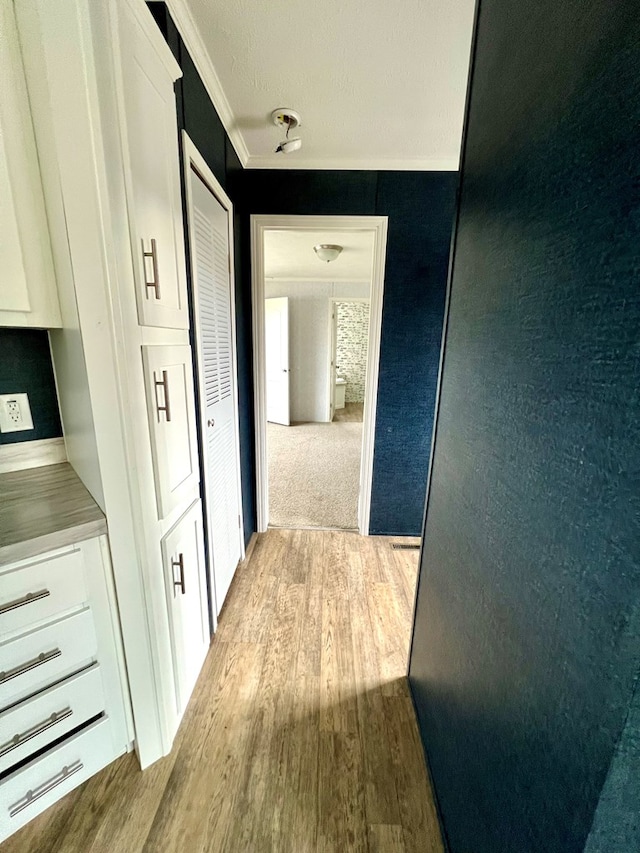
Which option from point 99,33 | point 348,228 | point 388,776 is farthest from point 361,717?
point 348,228

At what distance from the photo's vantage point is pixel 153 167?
95 centimetres

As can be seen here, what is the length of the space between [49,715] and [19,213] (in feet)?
4.57

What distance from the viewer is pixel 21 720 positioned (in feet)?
2.96

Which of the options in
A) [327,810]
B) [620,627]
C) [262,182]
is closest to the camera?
[620,627]

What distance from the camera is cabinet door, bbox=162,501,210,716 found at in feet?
3.74

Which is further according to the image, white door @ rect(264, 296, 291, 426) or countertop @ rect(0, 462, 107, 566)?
white door @ rect(264, 296, 291, 426)

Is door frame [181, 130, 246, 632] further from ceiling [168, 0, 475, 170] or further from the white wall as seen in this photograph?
the white wall

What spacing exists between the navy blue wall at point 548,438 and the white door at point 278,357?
14.6ft

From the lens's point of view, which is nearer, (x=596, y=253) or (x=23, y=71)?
(x=596, y=253)

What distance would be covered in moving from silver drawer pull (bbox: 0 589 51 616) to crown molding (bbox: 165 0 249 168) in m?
1.78

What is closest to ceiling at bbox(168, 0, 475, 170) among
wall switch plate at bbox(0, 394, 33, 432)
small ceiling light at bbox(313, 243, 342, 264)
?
wall switch plate at bbox(0, 394, 33, 432)

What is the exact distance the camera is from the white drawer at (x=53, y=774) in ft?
3.00

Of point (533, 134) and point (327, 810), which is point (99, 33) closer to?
point (533, 134)

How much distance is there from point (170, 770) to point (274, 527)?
1.55m
